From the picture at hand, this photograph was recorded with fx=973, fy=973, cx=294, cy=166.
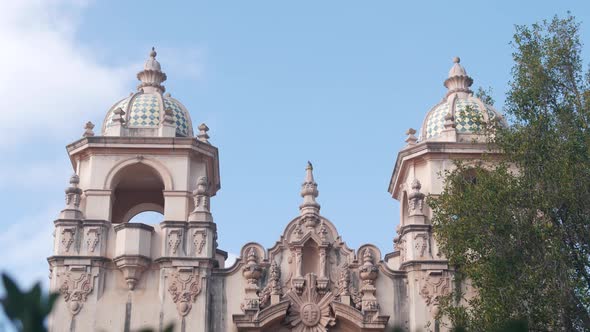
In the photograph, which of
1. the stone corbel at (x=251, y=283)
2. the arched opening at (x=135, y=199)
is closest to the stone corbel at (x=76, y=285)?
the stone corbel at (x=251, y=283)

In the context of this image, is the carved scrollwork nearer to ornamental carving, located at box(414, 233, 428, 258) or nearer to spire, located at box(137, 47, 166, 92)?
spire, located at box(137, 47, 166, 92)

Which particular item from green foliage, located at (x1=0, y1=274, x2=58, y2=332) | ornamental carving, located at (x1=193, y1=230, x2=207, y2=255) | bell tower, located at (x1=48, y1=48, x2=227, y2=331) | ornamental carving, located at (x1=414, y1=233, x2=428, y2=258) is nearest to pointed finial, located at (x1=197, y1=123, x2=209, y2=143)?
bell tower, located at (x1=48, y1=48, x2=227, y2=331)

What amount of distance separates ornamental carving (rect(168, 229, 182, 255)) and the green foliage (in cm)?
1599

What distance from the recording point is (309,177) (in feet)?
76.3

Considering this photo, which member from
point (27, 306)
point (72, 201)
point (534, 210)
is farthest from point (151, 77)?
point (27, 306)

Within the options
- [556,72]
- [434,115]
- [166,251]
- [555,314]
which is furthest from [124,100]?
[555,314]

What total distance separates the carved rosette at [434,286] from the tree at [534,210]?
2.20 meters

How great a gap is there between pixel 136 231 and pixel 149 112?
11.3ft

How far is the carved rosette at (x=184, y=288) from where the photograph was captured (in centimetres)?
2127

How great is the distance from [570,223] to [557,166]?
1.07m

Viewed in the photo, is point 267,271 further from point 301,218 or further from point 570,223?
point 570,223

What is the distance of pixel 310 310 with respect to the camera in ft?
70.3

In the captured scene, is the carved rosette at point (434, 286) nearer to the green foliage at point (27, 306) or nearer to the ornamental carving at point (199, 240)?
the ornamental carving at point (199, 240)

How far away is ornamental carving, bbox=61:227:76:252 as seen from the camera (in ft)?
71.4
